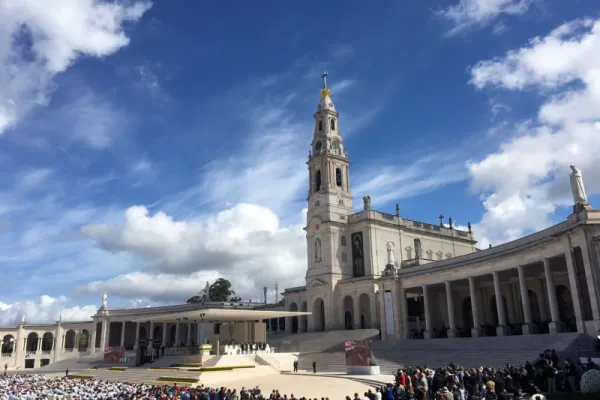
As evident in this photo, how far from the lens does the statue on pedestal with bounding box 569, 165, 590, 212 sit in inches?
1066

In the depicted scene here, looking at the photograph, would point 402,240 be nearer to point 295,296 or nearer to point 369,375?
point 295,296

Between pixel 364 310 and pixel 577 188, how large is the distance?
104 feet

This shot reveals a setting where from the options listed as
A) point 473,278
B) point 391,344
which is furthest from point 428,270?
point 391,344

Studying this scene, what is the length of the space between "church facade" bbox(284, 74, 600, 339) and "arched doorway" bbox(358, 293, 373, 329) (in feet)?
0.37

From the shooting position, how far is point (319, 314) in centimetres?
5831

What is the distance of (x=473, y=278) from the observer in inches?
1570

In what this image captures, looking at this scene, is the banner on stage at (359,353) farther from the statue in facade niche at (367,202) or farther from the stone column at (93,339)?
the stone column at (93,339)

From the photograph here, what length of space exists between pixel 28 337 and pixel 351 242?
56.7 metres

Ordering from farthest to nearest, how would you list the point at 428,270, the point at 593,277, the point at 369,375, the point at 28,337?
the point at 28,337, the point at 428,270, the point at 369,375, the point at 593,277

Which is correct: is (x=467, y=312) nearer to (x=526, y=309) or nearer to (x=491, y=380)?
(x=526, y=309)

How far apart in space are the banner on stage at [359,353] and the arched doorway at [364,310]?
21891mm

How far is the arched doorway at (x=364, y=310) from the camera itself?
5438cm

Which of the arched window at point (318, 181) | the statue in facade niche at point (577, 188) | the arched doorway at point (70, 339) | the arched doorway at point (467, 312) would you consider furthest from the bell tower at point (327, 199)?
the arched doorway at point (70, 339)

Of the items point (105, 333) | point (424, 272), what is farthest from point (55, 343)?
point (424, 272)
